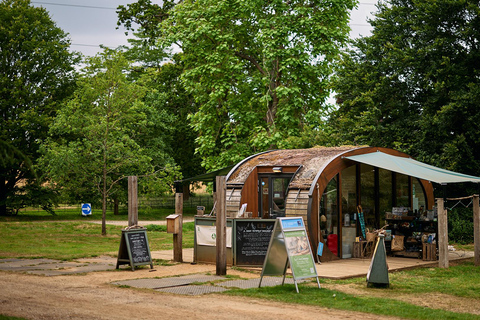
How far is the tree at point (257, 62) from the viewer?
24359 millimetres

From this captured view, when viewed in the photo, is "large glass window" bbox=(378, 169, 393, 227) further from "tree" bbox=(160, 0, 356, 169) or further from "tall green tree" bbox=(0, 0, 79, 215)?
"tall green tree" bbox=(0, 0, 79, 215)

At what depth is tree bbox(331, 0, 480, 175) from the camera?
21.3 metres

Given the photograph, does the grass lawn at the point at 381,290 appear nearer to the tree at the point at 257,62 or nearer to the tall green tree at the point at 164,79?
the tree at the point at 257,62

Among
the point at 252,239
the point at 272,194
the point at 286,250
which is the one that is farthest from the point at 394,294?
the point at 272,194

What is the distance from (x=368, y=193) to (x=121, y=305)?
10.1 meters

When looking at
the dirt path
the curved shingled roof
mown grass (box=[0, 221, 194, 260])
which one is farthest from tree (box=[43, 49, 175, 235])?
the dirt path

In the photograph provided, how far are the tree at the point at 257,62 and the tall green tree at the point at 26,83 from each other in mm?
9805

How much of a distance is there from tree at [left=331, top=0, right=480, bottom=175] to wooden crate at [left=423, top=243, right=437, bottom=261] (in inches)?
257

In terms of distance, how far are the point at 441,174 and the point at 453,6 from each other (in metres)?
9.02

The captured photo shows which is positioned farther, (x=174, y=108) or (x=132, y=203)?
(x=174, y=108)

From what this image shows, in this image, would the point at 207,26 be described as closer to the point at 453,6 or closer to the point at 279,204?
the point at 453,6

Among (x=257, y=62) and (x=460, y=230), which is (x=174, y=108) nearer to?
(x=257, y=62)

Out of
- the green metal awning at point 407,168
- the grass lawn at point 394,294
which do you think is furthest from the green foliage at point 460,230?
the grass lawn at point 394,294

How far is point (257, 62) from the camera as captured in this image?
90.0ft
